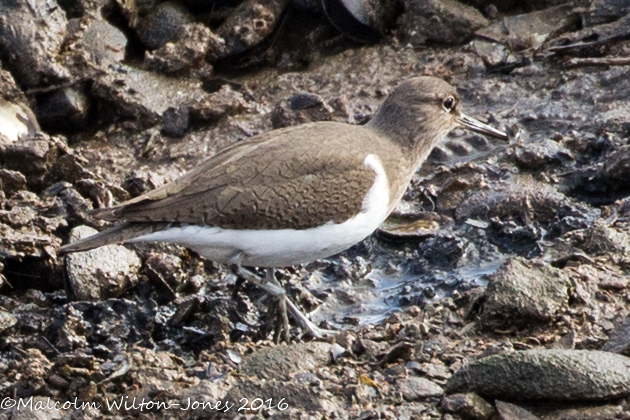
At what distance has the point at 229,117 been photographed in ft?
30.9

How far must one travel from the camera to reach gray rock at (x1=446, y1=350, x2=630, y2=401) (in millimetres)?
4934

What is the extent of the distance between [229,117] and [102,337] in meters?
3.16

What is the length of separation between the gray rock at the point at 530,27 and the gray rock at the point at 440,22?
140mm

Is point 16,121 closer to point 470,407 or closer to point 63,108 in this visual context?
point 63,108

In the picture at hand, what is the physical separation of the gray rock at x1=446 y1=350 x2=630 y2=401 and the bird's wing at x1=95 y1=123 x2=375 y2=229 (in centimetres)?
181

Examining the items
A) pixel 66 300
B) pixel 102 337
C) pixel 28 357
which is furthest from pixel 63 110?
pixel 28 357

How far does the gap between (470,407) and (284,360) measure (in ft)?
3.84

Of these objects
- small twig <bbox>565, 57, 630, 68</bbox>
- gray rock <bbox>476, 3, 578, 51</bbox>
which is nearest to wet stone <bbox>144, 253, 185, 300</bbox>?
gray rock <bbox>476, 3, 578, 51</bbox>

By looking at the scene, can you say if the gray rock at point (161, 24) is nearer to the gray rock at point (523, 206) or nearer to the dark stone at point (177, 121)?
the dark stone at point (177, 121)

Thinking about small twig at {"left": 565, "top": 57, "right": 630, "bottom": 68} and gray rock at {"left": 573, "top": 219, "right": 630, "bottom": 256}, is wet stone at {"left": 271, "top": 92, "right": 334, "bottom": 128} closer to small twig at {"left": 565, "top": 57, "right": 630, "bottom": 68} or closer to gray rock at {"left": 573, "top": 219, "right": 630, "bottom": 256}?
small twig at {"left": 565, "top": 57, "right": 630, "bottom": 68}

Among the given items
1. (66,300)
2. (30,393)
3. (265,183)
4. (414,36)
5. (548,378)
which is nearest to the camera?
(548,378)

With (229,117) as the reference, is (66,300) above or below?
below

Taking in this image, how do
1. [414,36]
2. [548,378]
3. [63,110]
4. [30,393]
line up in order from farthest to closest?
[414,36] → [63,110] → [30,393] → [548,378]

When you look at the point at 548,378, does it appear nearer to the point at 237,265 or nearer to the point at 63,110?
the point at 237,265
